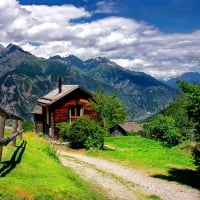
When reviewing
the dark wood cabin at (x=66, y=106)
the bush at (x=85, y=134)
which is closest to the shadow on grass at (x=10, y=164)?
the bush at (x=85, y=134)

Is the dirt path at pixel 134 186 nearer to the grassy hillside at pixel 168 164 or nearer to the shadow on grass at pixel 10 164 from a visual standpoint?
the grassy hillside at pixel 168 164

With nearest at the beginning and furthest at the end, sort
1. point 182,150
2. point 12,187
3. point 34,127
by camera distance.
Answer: point 12,187, point 182,150, point 34,127

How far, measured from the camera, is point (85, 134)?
43969 millimetres

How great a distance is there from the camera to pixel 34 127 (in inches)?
2911

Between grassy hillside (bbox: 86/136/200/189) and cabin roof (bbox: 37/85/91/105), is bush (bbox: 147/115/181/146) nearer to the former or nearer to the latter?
cabin roof (bbox: 37/85/91/105)

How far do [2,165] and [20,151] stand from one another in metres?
4.19

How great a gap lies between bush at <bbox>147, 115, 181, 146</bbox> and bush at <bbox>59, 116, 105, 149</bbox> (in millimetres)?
18461

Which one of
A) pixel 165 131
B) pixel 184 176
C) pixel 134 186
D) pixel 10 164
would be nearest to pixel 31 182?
pixel 10 164

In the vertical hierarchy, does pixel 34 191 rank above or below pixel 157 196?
above

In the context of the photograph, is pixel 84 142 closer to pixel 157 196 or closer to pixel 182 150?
pixel 182 150

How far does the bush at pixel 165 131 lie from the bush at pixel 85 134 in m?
18.5

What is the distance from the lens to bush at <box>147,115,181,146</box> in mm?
60125

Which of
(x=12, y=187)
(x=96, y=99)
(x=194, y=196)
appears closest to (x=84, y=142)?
(x=96, y=99)

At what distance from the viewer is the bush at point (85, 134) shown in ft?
141
